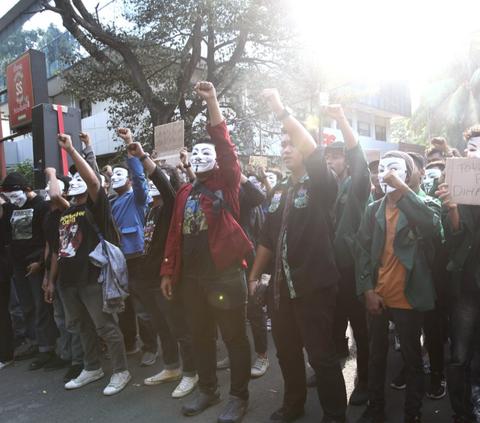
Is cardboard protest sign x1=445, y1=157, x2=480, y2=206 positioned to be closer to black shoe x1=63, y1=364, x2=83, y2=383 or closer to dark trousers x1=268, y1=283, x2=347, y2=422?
dark trousers x1=268, y1=283, x2=347, y2=422

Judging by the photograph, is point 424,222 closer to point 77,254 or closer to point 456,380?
point 456,380

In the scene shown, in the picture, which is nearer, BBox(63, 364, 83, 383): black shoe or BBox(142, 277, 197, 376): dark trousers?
BBox(142, 277, 197, 376): dark trousers

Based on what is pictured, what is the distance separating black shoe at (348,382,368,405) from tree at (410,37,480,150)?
2421cm

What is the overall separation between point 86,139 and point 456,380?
4.00m

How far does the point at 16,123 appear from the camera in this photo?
9.74m

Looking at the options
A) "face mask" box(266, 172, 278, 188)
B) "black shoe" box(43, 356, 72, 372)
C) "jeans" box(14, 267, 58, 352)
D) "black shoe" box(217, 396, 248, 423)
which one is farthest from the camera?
"face mask" box(266, 172, 278, 188)

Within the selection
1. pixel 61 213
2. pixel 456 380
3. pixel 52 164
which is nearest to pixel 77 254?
pixel 61 213

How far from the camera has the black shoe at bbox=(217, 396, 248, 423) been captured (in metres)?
3.20

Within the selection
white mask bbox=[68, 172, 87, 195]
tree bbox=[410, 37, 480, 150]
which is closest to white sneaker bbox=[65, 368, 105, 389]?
white mask bbox=[68, 172, 87, 195]

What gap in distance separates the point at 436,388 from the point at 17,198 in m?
5.18

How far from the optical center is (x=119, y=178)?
4734 mm

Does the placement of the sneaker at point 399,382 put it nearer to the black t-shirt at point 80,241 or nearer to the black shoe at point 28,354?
the black t-shirt at point 80,241

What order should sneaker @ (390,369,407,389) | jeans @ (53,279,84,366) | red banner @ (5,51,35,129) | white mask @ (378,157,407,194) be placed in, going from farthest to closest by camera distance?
1. red banner @ (5,51,35,129)
2. jeans @ (53,279,84,366)
3. sneaker @ (390,369,407,389)
4. white mask @ (378,157,407,194)

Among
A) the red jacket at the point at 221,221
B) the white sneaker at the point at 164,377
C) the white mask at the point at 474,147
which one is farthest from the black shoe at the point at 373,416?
the white mask at the point at 474,147
